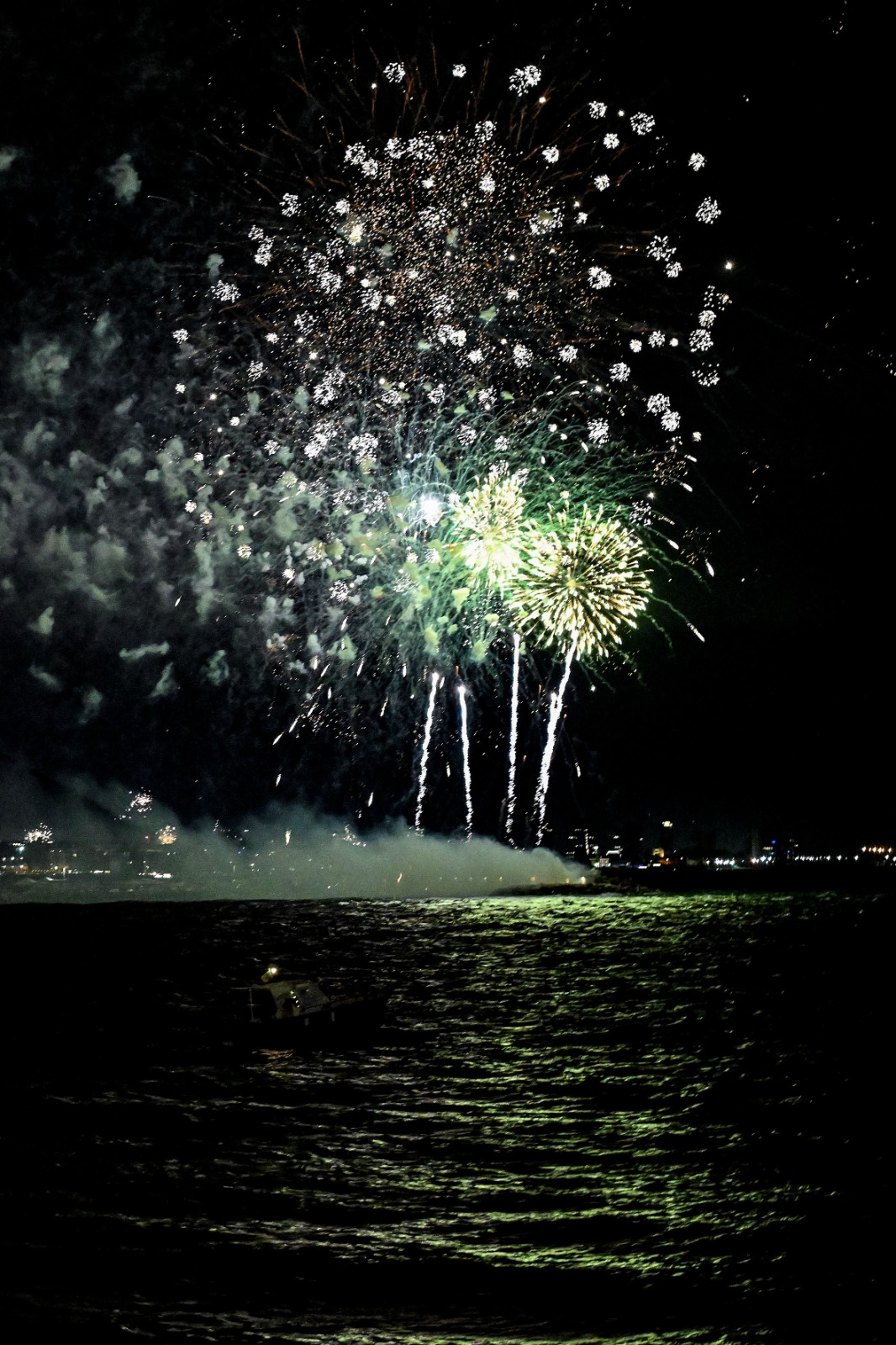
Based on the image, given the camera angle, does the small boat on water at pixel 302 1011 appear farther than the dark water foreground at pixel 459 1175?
Yes

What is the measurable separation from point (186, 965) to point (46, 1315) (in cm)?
7724

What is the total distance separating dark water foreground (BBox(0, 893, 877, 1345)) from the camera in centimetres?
1838

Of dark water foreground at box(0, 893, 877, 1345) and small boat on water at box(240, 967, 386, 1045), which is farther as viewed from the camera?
small boat on water at box(240, 967, 386, 1045)

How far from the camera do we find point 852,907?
174375mm

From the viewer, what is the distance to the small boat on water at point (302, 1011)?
155ft

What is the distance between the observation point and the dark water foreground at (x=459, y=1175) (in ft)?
60.3

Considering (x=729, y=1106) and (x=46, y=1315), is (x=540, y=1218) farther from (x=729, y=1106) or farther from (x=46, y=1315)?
(x=729, y=1106)

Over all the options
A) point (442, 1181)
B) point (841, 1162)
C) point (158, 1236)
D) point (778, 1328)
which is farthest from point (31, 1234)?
point (841, 1162)

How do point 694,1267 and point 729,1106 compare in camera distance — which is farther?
point 729,1106

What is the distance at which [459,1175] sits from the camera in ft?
85.5

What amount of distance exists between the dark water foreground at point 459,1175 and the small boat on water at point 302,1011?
4.33 feet

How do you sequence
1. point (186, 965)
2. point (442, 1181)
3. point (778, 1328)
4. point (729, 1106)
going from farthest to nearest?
point (186, 965)
point (729, 1106)
point (442, 1181)
point (778, 1328)

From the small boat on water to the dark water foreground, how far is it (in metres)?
1.32

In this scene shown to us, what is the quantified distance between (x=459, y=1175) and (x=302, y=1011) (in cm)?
2263
